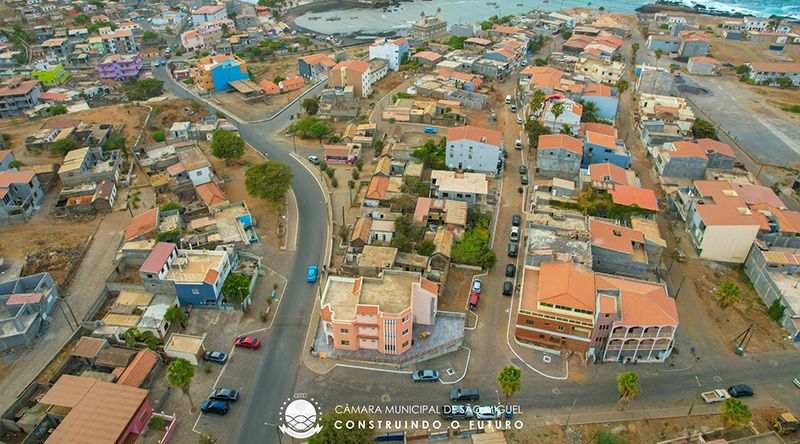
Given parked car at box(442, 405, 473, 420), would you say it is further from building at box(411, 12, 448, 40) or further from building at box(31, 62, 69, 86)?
building at box(411, 12, 448, 40)

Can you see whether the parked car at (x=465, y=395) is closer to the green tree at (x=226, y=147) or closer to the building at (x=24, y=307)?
A: the building at (x=24, y=307)

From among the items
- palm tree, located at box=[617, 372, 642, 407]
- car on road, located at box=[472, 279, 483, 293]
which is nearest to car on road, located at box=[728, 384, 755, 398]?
palm tree, located at box=[617, 372, 642, 407]

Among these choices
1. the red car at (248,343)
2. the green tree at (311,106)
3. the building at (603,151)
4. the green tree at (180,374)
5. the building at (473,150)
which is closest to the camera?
the green tree at (180,374)

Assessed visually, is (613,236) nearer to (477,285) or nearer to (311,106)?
(477,285)

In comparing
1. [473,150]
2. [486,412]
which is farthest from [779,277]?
[473,150]

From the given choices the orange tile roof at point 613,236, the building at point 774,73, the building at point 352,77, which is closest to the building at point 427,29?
the building at point 352,77

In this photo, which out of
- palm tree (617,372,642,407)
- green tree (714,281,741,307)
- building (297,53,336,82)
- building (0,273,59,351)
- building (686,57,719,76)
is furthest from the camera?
building (686,57,719,76)

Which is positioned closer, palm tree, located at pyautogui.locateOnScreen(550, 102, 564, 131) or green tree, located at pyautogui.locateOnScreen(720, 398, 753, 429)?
green tree, located at pyautogui.locateOnScreen(720, 398, 753, 429)
